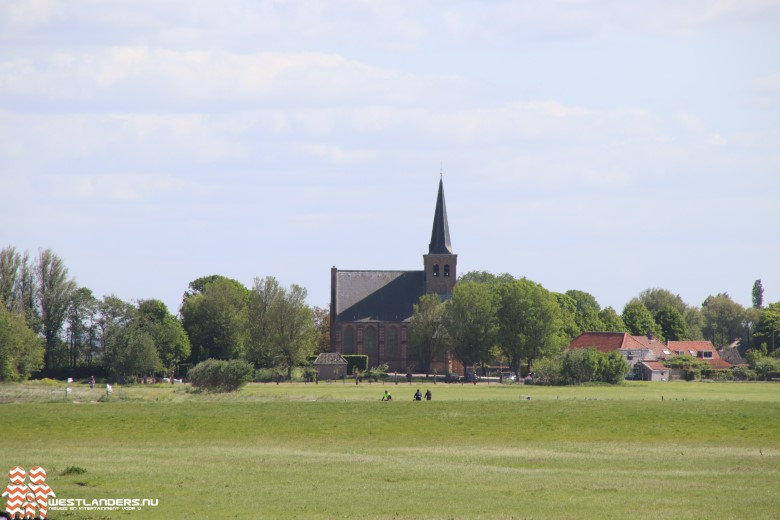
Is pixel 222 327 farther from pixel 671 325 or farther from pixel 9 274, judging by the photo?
pixel 671 325

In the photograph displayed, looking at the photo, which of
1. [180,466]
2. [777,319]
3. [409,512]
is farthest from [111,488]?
[777,319]

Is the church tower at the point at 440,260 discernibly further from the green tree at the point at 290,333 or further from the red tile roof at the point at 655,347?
the green tree at the point at 290,333

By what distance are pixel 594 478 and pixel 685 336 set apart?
14916 cm

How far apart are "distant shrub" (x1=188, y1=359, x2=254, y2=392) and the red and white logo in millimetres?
48091

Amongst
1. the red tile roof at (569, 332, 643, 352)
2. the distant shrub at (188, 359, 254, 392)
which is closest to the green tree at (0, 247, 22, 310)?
the distant shrub at (188, 359, 254, 392)

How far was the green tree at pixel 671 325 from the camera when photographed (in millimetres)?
174625

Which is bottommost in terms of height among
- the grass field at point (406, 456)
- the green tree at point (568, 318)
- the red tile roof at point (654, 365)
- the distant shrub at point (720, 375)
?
the grass field at point (406, 456)

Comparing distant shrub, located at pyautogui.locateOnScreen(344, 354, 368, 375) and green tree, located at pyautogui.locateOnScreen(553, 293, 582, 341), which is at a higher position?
green tree, located at pyautogui.locateOnScreen(553, 293, 582, 341)

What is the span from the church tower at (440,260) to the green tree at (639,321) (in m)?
32.7

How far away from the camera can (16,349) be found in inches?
3654

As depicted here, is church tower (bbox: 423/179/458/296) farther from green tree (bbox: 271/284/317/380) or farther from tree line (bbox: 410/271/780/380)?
green tree (bbox: 271/284/317/380)

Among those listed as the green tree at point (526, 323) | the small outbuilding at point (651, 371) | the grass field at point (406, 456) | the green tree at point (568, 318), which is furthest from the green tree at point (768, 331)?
the grass field at point (406, 456)

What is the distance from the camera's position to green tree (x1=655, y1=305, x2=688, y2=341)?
17462 cm

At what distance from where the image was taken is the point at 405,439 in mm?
46156
